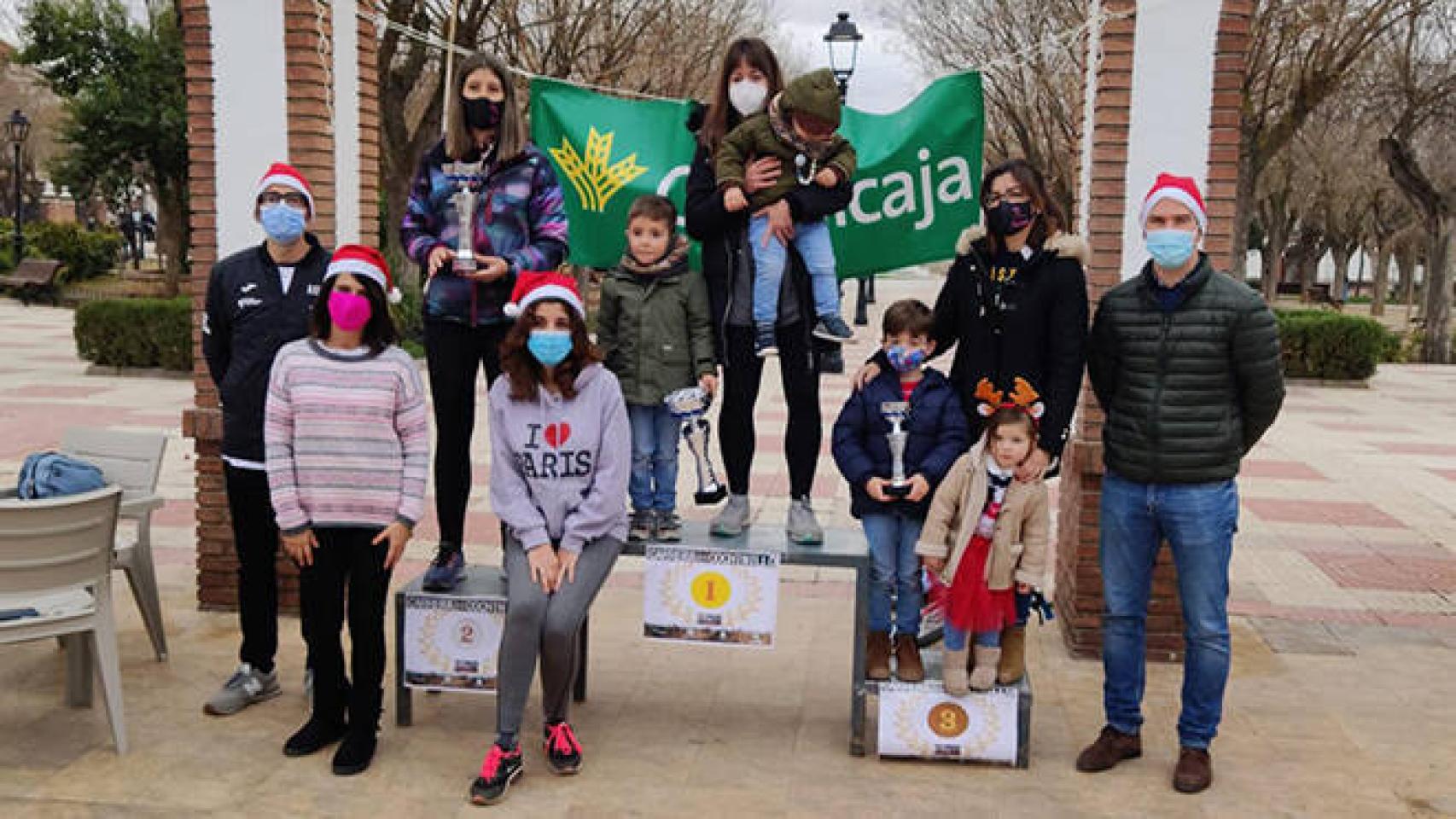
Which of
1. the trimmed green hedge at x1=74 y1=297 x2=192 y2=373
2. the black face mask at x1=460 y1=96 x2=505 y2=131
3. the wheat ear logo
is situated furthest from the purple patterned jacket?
the trimmed green hedge at x1=74 y1=297 x2=192 y2=373

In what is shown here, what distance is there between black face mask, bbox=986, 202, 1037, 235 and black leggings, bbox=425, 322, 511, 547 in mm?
1890

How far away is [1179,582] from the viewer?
4.60 metres

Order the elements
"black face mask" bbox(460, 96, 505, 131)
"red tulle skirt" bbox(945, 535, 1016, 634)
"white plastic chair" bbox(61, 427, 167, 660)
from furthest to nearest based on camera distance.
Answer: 1. "white plastic chair" bbox(61, 427, 167, 660)
2. "black face mask" bbox(460, 96, 505, 131)
3. "red tulle skirt" bbox(945, 535, 1016, 634)

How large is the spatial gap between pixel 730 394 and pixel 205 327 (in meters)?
2.05

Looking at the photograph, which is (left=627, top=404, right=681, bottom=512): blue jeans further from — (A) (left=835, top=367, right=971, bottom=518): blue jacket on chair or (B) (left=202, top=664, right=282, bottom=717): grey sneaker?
(B) (left=202, top=664, right=282, bottom=717): grey sneaker

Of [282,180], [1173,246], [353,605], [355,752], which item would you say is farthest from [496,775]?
[1173,246]

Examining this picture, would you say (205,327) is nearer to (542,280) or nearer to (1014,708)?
(542,280)

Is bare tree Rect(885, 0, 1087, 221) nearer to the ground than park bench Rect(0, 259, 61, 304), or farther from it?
farther from it

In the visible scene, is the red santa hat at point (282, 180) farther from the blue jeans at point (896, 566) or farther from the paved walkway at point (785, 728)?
the blue jeans at point (896, 566)

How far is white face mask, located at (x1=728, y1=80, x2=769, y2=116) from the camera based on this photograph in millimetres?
4727

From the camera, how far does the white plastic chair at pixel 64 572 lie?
4.34 m

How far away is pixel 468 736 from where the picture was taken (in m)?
4.91

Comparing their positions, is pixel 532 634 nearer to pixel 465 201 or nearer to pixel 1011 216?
pixel 465 201

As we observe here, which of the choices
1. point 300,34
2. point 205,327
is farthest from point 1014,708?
point 300,34
